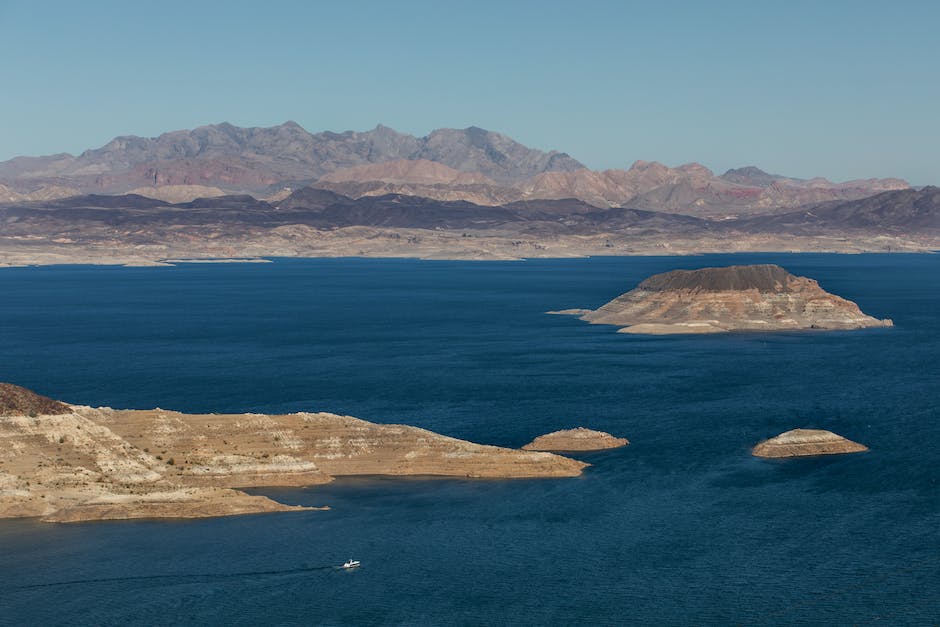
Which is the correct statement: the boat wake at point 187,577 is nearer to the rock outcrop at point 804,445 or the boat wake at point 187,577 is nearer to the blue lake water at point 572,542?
the blue lake water at point 572,542

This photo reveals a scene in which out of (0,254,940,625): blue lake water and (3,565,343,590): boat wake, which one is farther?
(3,565,343,590): boat wake

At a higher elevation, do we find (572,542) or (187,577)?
(572,542)

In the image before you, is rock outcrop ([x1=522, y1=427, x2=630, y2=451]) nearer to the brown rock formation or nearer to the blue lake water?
the blue lake water

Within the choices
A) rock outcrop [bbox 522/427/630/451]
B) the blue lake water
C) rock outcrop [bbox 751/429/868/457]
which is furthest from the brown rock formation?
rock outcrop [bbox 751/429/868/457]

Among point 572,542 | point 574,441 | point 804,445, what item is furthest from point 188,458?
point 804,445

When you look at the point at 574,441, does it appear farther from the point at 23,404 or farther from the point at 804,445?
the point at 23,404

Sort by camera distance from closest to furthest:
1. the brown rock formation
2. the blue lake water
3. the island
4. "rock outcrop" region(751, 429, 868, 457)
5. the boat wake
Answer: the blue lake water < the boat wake < the island < the brown rock formation < "rock outcrop" region(751, 429, 868, 457)

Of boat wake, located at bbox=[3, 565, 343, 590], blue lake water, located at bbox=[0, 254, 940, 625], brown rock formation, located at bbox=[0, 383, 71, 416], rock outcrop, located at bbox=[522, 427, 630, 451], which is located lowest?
boat wake, located at bbox=[3, 565, 343, 590]
